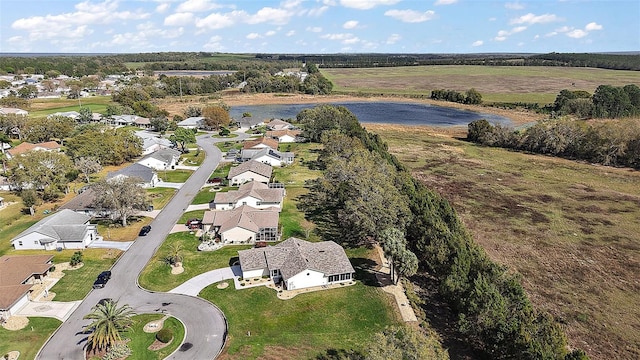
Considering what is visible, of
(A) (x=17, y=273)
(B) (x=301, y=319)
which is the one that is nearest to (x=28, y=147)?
(A) (x=17, y=273)

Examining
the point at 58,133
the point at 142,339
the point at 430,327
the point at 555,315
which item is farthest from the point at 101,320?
the point at 58,133

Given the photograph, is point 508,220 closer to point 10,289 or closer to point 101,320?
point 101,320

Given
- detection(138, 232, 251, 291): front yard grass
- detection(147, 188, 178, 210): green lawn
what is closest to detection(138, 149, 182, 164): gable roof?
detection(147, 188, 178, 210): green lawn

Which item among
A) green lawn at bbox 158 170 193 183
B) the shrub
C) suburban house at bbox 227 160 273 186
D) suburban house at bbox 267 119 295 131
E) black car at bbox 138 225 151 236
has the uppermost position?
suburban house at bbox 267 119 295 131

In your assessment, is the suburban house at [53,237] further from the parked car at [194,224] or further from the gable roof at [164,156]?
the gable roof at [164,156]

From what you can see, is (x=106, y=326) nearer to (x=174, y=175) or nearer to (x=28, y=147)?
(x=174, y=175)

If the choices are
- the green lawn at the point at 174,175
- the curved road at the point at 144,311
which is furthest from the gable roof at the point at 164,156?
the curved road at the point at 144,311

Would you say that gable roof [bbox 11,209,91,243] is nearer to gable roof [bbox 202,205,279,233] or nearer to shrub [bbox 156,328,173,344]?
gable roof [bbox 202,205,279,233]
